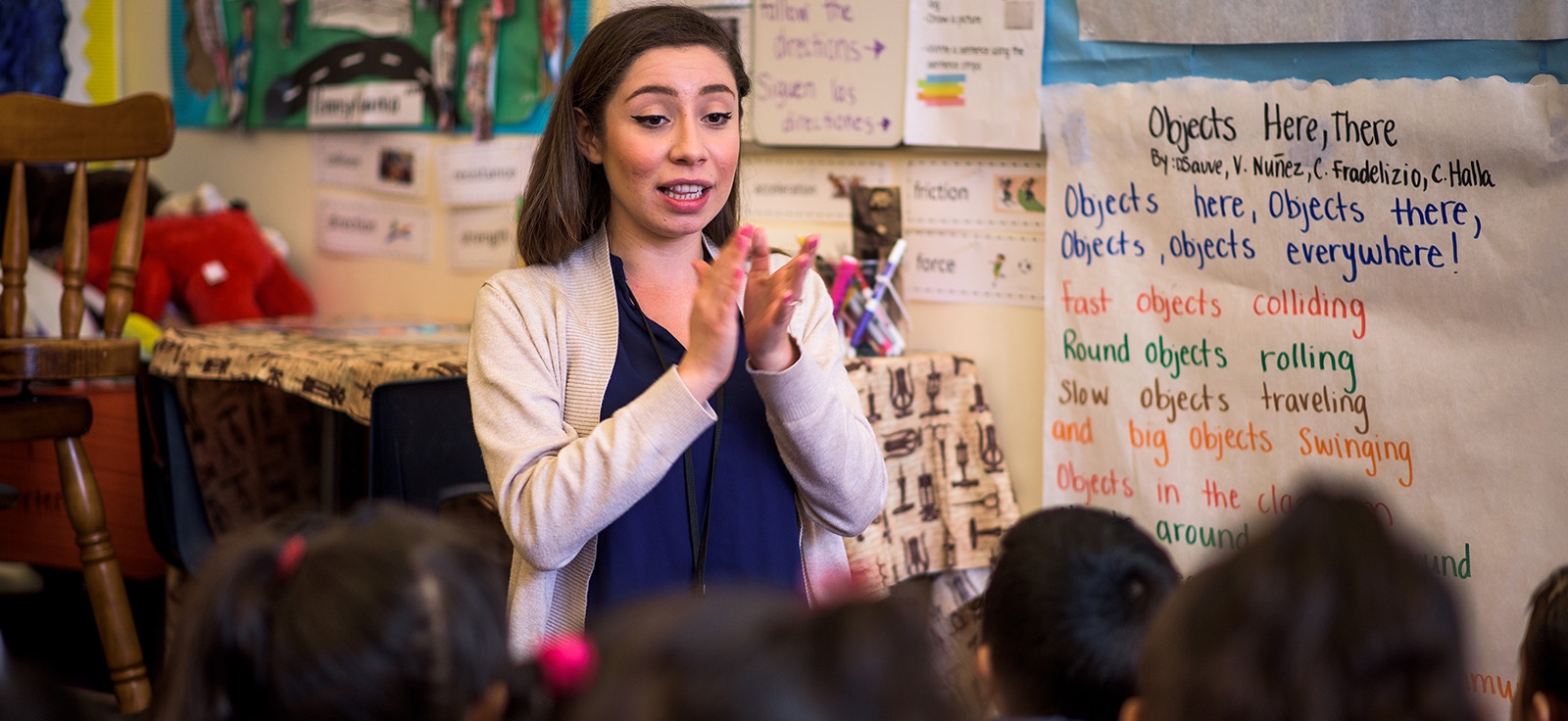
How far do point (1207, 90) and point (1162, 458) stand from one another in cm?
58

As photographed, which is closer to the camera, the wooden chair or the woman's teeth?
the woman's teeth

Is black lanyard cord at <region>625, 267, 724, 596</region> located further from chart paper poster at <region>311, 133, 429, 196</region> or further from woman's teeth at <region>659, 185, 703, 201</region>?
chart paper poster at <region>311, 133, 429, 196</region>

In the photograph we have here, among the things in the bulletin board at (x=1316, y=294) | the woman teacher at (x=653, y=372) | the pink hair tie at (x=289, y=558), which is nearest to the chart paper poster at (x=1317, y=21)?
the bulletin board at (x=1316, y=294)

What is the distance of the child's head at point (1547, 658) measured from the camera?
0.88 m

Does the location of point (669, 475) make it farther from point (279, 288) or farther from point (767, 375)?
point (279, 288)

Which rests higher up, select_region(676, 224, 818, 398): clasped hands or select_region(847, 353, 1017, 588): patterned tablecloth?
select_region(676, 224, 818, 398): clasped hands

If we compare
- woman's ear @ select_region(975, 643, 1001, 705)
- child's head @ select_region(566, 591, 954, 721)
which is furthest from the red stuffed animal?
child's head @ select_region(566, 591, 954, 721)

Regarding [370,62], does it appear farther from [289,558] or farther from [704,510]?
[289,558]

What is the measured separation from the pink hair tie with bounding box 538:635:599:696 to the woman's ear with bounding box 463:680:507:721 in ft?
0.11

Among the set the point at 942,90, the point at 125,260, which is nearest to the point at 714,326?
the point at 942,90

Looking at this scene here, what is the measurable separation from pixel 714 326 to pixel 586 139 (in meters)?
0.34

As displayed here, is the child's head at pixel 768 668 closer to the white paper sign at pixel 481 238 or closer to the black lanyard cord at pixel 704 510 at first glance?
the black lanyard cord at pixel 704 510

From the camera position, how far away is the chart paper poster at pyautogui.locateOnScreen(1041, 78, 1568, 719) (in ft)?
5.55

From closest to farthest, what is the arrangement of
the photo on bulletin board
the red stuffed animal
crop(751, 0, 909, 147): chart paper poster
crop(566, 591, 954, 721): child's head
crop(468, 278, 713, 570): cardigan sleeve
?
1. crop(566, 591, 954, 721): child's head
2. crop(468, 278, 713, 570): cardigan sleeve
3. crop(751, 0, 909, 147): chart paper poster
4. the photo on bulletin board
5. the red stuffed animal
